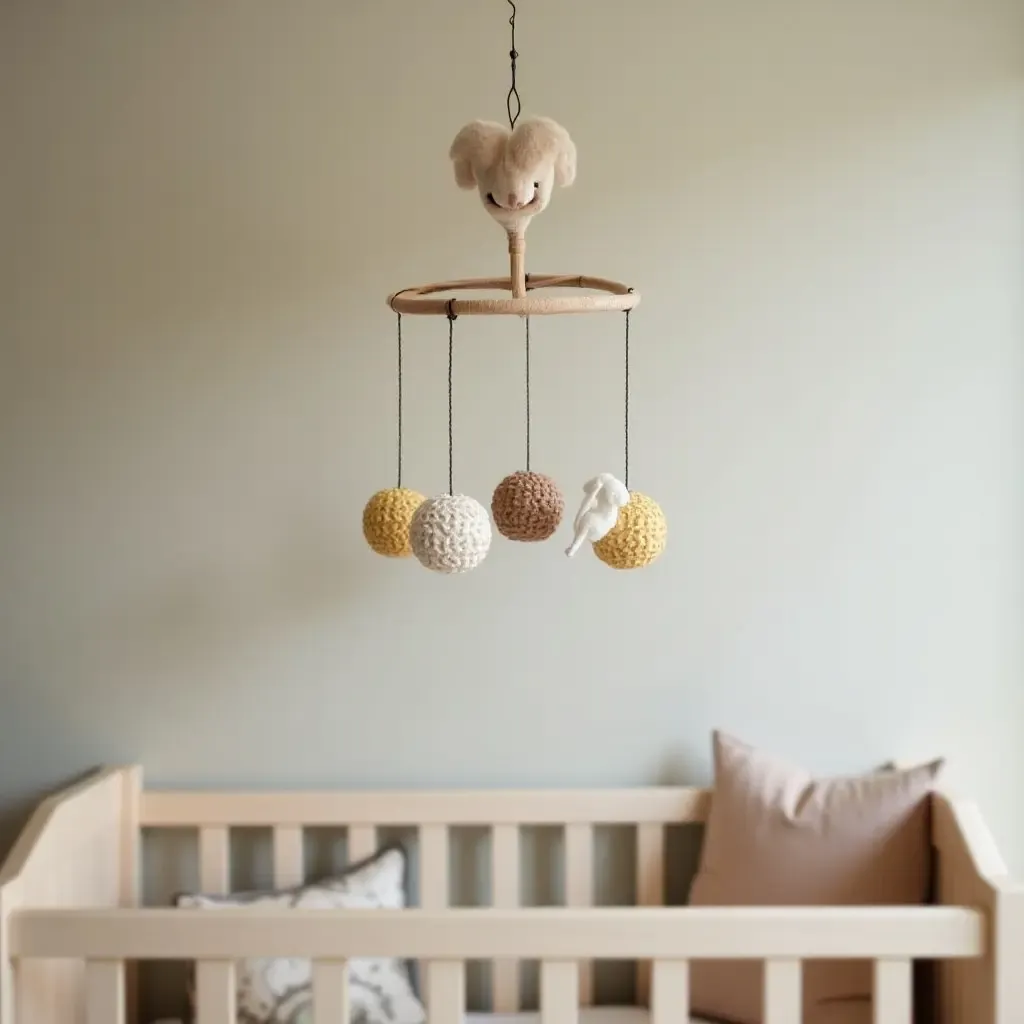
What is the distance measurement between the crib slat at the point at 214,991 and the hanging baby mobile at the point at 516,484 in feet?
1.80

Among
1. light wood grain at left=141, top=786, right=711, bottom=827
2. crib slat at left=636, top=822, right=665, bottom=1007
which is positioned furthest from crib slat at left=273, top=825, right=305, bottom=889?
crib slat at left=636, top=822, right=665, bottom=1007

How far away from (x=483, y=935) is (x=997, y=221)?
1336 millimetres

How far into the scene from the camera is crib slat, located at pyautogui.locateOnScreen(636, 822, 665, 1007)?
201cm

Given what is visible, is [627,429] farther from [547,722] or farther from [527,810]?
[527,810]

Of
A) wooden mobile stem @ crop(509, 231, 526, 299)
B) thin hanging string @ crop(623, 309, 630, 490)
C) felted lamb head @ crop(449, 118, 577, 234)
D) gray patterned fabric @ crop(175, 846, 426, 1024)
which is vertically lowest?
gray patterned fabric @ crop(175, 846, 426, 1024)

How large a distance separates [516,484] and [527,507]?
0.12ft

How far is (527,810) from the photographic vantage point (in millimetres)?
2000

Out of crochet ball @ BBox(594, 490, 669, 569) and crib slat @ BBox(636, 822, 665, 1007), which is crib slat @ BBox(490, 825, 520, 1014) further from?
crochet ball @ BBox(594, 490, 669, 569)

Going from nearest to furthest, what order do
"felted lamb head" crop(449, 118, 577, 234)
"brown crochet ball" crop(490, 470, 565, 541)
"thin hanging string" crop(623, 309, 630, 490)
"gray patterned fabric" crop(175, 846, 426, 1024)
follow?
"felted lamb head" crop(449, 118, 577, 234), "brown crochet ball" crop(490, 470, 565, 541), "gray patterned fabric" crop(175, 846, 426, 1024), "thin hanging string" crop(623, 309, 630, 490)

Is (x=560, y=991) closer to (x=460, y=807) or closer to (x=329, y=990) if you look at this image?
(x=329, y=990)

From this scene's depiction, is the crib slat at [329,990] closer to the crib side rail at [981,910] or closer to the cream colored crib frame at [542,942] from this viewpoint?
the cream colored crib frame at [542,942]

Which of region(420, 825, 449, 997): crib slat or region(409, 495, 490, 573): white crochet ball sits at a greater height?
region(409, 495, 490, 573): white crochet ball

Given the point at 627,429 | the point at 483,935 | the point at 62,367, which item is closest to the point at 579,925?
the point at 483,935

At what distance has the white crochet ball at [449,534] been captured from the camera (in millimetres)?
1568
